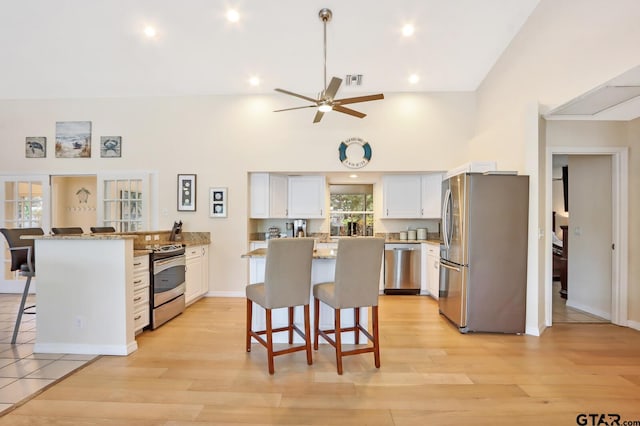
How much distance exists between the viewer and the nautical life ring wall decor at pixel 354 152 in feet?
16.7

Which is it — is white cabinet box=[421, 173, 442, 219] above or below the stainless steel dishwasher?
above

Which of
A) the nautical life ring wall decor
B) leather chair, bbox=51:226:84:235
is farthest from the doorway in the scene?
leather chair, bbox=51:226:84:235

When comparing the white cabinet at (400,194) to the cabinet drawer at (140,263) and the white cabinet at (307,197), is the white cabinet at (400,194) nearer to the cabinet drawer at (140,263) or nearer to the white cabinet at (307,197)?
the white cabinet at (307,197)

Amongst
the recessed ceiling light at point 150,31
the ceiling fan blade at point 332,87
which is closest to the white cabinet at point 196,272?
the recessed ceiling light at point 150,31

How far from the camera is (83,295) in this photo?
2.84 m

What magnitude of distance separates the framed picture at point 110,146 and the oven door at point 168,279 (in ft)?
8.00

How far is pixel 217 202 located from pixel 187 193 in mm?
518

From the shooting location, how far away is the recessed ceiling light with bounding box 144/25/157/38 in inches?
149

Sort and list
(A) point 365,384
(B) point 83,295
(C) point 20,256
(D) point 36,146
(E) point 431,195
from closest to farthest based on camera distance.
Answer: (A) point 365,384 < (B) point 83,295 < (C) point 20,256 < (D) point 36,146 < (E) point 431,195

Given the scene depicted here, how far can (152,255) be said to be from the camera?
139 inches

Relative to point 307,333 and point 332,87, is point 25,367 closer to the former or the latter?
point 307,333

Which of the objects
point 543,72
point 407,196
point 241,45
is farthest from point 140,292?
point 543,72

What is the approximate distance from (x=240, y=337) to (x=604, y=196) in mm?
4738

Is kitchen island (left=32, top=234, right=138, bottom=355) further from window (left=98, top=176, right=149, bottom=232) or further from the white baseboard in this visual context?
the white baseboard
